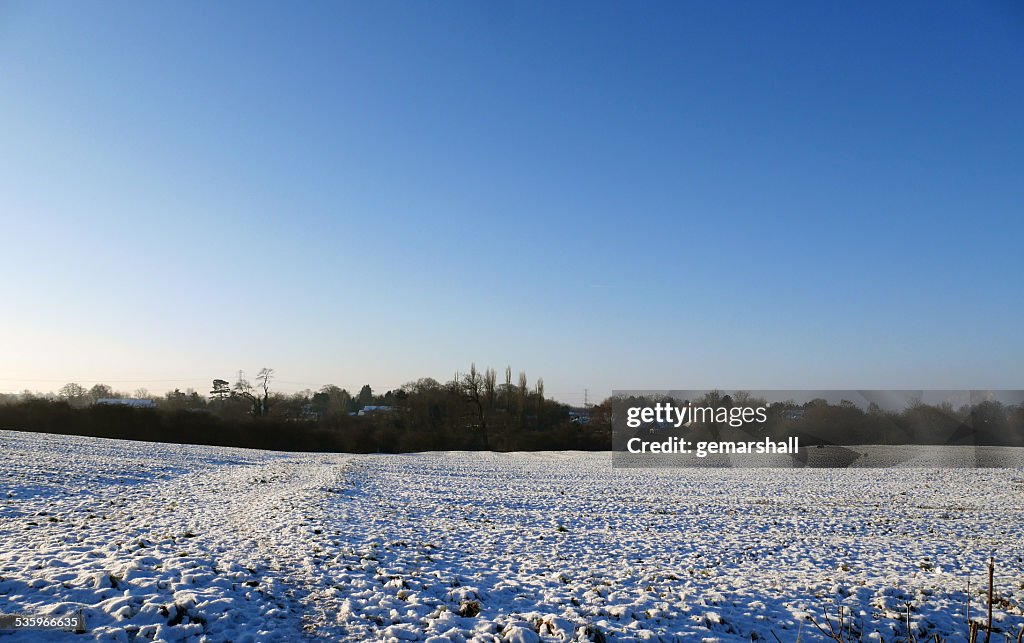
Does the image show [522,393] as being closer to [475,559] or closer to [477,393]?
[477,393]

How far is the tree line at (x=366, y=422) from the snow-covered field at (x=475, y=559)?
131 ft

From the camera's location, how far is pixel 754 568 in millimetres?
10922

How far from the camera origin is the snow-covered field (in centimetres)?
687

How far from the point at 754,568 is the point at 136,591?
34.8 ft

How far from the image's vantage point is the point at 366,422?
2721 inches

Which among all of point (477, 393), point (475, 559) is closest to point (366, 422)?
point (477, 393)

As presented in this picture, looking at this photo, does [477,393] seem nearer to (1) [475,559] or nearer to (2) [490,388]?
(2) [490,388]

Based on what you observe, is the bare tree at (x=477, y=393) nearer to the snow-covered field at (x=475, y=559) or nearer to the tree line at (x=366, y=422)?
the tree line at (x=366, y=422)

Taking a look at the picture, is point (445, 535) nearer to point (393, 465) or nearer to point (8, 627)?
point (8, 627)

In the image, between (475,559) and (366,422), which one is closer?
(475,559)

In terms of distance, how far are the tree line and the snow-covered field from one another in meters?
39.8

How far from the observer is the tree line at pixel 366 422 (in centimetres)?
5712

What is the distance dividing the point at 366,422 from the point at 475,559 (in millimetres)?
61931

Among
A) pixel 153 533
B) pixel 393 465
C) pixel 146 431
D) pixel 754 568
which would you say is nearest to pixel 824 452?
pixel 393 465
